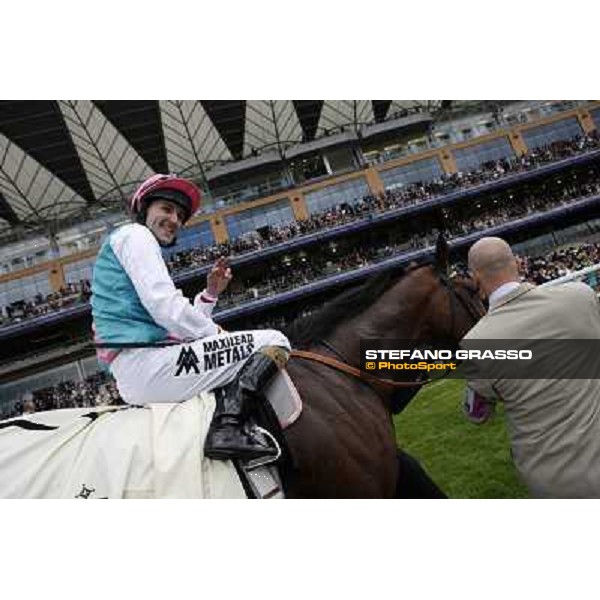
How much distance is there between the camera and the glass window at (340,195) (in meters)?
7.05

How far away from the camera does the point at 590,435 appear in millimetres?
1608

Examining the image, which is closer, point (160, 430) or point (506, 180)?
point (160, 430)

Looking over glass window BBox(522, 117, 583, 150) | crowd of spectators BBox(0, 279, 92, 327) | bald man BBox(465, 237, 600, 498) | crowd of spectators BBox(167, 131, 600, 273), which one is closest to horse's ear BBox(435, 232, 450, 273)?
bald man BBox(465, 237, 600, 498)

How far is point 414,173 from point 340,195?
5.80 ft

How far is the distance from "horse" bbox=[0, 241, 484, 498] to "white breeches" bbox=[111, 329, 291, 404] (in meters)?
0.08

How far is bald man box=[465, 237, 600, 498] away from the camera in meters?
1.63

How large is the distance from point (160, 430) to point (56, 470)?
30cm

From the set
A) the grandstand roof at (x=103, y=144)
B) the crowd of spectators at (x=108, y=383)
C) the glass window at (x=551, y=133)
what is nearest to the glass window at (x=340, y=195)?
the grandstand roof at (x=103, y=144)

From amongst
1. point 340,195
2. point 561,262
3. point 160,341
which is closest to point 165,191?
point 160,341

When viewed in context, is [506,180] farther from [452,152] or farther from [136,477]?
[136,477]

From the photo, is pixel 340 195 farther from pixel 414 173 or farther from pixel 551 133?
pixel 551 133

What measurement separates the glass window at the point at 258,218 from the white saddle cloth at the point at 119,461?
11.6 ft

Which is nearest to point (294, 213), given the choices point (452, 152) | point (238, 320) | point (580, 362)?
point (238, 320)
